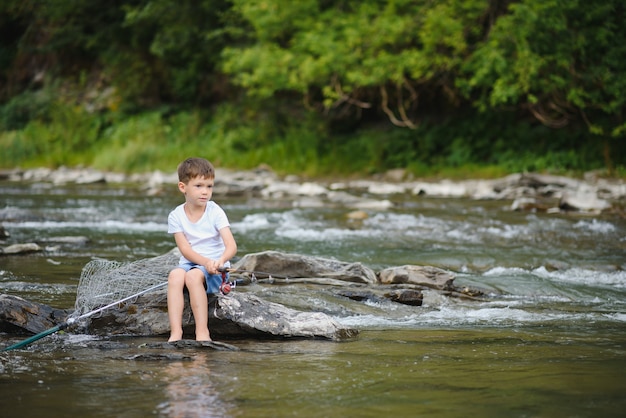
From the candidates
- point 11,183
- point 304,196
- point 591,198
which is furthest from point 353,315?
point 11,183

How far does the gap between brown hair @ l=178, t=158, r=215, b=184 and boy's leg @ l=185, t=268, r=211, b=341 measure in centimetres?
61

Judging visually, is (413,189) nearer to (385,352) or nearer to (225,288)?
(225,288)

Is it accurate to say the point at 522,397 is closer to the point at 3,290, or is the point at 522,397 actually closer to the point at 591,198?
the point at 3,290

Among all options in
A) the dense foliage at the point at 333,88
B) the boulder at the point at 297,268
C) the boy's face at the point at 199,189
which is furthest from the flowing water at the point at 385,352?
the dense foliage at the point at 333,88

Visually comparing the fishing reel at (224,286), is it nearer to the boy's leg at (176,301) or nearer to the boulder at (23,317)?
the boy's leg at (176,301)

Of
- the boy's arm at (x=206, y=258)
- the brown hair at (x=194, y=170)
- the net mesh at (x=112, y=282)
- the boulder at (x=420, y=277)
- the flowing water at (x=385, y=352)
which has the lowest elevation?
the flowing water at (x=385, y=352)

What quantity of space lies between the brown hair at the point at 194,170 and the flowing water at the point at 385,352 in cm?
109

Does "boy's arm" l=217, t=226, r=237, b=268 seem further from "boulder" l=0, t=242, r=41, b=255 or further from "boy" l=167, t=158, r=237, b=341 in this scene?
"boulder" l=0, t=242, r=41, b=255

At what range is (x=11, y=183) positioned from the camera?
24.1 metres

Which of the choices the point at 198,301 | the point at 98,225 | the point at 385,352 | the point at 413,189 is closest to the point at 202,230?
the point at 198,301

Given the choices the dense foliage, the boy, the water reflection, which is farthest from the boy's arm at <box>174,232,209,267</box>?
the dense foliage

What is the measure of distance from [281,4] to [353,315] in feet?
67.3

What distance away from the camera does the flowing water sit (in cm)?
379

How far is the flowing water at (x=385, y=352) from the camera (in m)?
3.79
